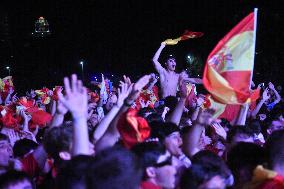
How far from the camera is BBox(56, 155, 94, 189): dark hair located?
330 centimetres

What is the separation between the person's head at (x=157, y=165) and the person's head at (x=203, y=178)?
0.38 ft

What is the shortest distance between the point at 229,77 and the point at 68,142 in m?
1.92

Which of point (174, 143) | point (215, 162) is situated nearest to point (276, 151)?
point (215, 162)

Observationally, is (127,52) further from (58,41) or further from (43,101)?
(43,101)

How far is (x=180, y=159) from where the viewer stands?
4184mm

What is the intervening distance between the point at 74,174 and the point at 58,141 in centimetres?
77

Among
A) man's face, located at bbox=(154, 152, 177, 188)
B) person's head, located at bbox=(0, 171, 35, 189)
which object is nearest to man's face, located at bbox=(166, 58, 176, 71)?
man's face, located at bbox=(154, 152, 177, 188)

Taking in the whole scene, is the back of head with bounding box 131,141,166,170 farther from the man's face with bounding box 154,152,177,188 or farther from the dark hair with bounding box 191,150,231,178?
the dark hair with bounding box 191,150,231,178

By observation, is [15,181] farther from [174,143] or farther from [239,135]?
[239,135]

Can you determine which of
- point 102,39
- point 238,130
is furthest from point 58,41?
point 238,130

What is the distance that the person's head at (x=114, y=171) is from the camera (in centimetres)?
292

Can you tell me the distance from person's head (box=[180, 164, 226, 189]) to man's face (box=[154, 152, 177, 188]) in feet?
0.29

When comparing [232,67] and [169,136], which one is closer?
[169,136]

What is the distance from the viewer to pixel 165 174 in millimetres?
3518
